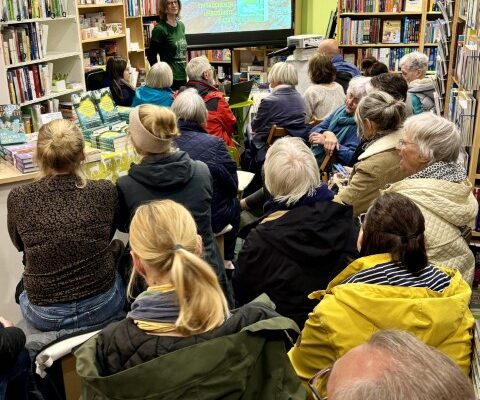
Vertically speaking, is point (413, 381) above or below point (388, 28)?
below

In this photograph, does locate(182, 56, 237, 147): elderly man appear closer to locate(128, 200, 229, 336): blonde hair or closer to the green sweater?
the green sweater

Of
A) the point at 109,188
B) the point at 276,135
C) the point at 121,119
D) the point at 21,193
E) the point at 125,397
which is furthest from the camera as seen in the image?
the point at 276,135

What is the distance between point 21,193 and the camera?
2.00 meters

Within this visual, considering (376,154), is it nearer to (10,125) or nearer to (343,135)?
(343,135)

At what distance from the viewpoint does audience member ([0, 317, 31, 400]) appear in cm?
176

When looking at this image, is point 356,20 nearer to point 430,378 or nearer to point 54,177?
point 54,177

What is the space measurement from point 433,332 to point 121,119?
2344mm

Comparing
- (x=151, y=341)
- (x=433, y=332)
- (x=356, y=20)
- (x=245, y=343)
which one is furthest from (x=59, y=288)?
(x=356, y=20)

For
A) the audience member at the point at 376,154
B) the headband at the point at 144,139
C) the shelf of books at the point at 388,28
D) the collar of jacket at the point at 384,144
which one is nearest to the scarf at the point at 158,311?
the headband at the point at 144,139

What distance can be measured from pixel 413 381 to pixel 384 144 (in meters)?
2.01

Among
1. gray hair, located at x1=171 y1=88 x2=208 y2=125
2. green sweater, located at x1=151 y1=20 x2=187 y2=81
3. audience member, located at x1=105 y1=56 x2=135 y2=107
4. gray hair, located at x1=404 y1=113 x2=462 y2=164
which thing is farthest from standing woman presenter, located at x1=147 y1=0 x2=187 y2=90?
gray hair, located at x1=404 y1=113 x2=462 y2=164

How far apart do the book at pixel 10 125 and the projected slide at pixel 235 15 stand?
4.57m

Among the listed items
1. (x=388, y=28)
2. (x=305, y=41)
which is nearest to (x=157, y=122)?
(x=305, y=41)

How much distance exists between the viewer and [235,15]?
722cm
